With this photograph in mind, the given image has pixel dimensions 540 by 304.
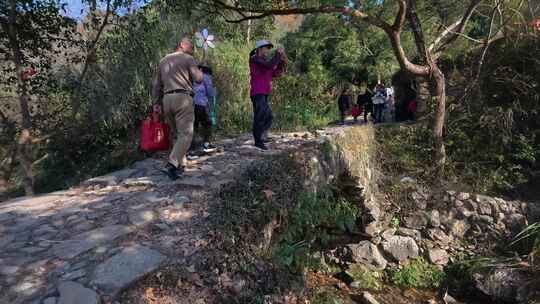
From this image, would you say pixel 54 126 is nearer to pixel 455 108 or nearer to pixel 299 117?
pixel 299 117

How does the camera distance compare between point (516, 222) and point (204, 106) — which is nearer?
point (204, 106)

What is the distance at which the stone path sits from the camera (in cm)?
223

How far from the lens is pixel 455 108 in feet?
25.6

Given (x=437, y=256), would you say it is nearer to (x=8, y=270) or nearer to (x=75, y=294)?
(x=75, y=294)

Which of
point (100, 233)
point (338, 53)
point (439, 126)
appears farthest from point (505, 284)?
point (338, 53)

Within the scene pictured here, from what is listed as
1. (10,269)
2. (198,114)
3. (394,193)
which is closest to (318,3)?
(198,114)

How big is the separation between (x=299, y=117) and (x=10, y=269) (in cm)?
935

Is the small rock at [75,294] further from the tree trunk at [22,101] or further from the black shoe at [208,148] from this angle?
the tree trunk at [22,101]

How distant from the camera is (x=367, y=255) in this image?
6.89 m

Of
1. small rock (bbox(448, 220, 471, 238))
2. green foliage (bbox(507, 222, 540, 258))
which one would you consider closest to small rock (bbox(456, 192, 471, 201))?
small rock (bbox(448, 220, 471, 238))

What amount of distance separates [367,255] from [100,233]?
5.45 m

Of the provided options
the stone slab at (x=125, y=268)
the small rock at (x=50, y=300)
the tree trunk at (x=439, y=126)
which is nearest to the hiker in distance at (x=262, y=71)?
the stone slab at (x=125, y=268)

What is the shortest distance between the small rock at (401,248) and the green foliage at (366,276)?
47cm

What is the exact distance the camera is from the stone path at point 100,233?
2232 mm
